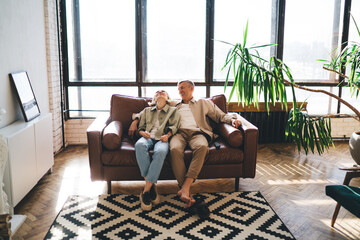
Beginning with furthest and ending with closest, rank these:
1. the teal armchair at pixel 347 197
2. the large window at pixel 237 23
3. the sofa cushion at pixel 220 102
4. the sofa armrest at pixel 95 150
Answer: the large window at pixel 237 23 → the sofa cushion at pixel 220 102 → the sofa armrest at pixel 95 150 → the teal armchair at pixel 347 197

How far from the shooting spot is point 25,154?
3.23m

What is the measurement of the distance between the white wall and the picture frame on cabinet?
6 centimetres

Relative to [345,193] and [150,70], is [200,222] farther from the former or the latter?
[150,70]

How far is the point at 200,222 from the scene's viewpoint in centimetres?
299

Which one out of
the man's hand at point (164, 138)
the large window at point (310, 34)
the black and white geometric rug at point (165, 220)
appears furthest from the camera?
the large window at point (310, 34)

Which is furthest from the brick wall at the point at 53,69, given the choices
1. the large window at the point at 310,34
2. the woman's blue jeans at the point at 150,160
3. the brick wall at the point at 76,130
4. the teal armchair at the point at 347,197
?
the teal armchair at the point at 347,197

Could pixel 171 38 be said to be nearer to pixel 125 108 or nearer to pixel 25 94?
pixel 125 108

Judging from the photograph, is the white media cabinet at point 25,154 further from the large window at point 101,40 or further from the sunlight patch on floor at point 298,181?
the sunlight patch on floor at point 298,181

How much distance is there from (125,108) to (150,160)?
896 millimetres

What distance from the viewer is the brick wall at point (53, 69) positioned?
465 centimetres

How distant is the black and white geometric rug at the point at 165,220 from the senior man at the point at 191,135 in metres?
0.18

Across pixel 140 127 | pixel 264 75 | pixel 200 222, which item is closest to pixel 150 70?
pixel 140 127

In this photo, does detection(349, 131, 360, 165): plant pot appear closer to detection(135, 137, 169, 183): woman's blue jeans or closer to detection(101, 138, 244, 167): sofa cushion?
detection(101, 138, 244, 167): sofa cushion

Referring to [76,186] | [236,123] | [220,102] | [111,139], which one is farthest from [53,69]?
[236,123]
